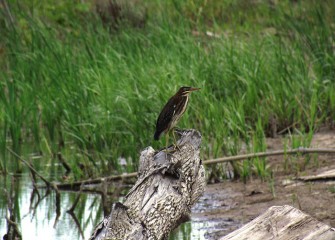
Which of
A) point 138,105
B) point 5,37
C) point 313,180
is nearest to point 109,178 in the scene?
point 138,105

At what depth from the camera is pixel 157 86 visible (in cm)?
908

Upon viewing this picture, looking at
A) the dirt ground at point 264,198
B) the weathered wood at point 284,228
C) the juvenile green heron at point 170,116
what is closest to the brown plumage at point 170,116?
the juvenile green heron at point 170,116

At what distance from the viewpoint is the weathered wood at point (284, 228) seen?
15.4 ft

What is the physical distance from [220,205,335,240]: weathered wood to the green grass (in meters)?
3.39

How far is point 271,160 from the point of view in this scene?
9047 mm

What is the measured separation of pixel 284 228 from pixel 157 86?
447 centimetres

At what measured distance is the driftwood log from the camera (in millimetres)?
4730

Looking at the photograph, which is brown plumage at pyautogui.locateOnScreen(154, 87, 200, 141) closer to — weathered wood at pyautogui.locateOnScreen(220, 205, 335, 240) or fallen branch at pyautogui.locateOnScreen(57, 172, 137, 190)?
weathered wood at pyautogui.locateOnScreen(220, 205, 335, 240)

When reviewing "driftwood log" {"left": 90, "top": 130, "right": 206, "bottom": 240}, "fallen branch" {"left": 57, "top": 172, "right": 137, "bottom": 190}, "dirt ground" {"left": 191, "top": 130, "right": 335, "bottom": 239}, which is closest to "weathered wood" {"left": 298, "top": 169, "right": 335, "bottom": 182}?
"dirt ground" {"left": 191, "top": 130, "right": 335, "bottom": 239}

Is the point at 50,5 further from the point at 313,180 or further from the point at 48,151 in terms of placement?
the point at 313,180

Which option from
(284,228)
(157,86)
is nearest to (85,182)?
(157,86)

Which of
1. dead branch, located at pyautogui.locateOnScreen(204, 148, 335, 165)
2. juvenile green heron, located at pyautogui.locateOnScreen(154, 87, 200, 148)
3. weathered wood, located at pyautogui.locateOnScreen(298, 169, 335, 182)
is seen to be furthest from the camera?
weathered wood, located at pyautogui.locateOnScreen(298, 169, 335, 182)

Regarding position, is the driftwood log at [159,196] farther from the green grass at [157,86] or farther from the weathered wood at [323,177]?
the green grass at [157,86]

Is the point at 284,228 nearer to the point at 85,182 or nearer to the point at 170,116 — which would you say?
the point at 170,116
